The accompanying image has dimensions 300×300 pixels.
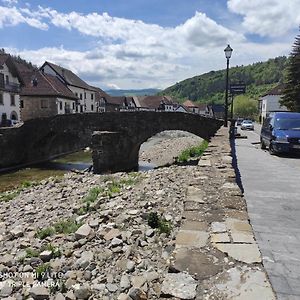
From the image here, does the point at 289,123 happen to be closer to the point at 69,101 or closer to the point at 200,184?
the point at 200,184

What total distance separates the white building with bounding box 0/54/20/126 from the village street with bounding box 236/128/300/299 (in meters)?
34.3

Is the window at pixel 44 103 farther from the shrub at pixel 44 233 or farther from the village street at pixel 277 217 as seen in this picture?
the shrub at pixel 44 233

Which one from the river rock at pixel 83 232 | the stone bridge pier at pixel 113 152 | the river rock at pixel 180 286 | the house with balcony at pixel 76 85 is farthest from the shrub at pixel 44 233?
the house with balcony at pixel 76 85

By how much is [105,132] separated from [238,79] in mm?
137158

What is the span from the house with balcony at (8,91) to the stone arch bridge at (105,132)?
326 inches

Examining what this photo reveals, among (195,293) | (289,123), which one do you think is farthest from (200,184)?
(289,123)

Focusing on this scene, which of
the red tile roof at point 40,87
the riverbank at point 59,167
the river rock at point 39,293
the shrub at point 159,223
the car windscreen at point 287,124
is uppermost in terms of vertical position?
the red tile roof at point 40,87

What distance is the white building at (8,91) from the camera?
128 ft

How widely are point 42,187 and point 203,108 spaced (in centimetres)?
10435

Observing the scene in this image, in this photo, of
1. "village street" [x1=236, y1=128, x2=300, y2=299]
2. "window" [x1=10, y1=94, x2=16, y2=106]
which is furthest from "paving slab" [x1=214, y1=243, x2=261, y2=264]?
"window" [x1=10, y1=94, x2=16, y2=106]

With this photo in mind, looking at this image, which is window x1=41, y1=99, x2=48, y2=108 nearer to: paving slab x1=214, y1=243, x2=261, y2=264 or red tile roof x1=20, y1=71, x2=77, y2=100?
red tile roof x1=20, y1=71, x2=77, y2=100

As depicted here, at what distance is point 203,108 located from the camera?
11606cm

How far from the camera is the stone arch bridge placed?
90.6ft

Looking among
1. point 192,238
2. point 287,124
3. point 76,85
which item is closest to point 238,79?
point 76,85
